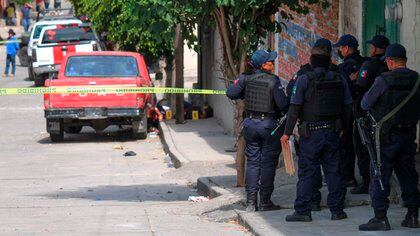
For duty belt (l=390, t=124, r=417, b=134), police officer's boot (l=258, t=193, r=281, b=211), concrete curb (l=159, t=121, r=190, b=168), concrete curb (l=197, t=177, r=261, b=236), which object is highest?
duty belt (l=390, t=124, r=417, b=134)

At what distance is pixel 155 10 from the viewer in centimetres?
1192

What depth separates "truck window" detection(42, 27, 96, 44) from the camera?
110 feet

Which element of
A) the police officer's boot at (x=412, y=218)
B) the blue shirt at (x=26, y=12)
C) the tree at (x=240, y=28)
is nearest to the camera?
the police officer's boot at (x=412, y=218)

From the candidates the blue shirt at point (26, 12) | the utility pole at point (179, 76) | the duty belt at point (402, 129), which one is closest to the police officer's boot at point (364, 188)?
the duty belt at point (402, 129)

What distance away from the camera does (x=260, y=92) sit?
36.0 feet

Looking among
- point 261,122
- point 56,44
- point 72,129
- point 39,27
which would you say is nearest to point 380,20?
point 261,122

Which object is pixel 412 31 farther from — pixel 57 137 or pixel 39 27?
pixel 39 27

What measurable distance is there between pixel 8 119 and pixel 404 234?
60.8ft

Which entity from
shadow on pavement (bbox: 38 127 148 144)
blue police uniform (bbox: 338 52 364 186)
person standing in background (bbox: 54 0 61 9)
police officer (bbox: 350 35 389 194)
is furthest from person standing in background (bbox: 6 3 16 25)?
police officer (bbox: 350 35 389 194)

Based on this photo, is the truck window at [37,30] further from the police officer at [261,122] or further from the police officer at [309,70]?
the police officer at [309,70]

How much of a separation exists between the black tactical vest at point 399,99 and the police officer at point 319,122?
26.8 inches

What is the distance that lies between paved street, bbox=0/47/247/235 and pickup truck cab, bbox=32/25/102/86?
869cm

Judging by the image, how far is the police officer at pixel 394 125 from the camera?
30.8 ft

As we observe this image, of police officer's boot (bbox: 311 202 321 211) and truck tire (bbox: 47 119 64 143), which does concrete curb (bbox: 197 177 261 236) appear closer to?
police officer's boot (bbox: 311 202 321 211)
